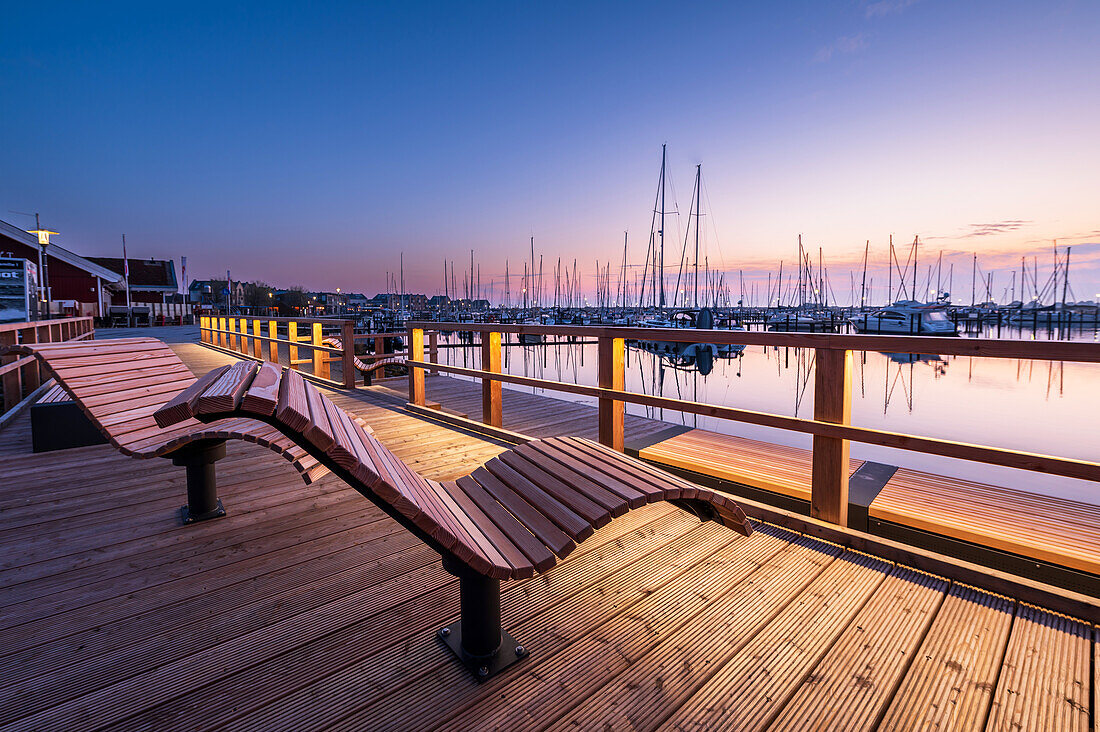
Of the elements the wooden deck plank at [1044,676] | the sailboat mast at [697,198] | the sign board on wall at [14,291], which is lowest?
the wooden deck plank at [1044,676]

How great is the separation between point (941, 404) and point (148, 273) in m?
51.8

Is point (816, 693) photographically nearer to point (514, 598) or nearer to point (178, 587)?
point (514, 598)

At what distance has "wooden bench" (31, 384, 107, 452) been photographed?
4.11 m

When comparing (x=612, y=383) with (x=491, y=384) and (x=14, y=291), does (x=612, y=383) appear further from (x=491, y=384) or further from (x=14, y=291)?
(x=14, y=291)

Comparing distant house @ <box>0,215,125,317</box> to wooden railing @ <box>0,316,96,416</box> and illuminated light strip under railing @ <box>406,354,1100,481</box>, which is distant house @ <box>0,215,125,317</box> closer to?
wooden railing @ <box>0,316,96,416</box>

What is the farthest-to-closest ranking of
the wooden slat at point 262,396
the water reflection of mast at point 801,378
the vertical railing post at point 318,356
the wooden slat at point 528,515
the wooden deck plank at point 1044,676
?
the water reflection of mast at point 801,378, the vertical railing post at point 318,356, the wooden slat at point 528,515, the wooden deck plank at point 1044,676, the wooden slat at point 262,396

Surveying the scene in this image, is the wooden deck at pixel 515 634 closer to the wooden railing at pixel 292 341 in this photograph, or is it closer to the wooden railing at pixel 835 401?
the wooden railing at pixel 835 401

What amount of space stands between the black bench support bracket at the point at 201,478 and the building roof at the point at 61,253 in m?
25.9

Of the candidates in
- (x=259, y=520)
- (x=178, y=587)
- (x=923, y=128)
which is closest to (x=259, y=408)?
(x=178, y=587)

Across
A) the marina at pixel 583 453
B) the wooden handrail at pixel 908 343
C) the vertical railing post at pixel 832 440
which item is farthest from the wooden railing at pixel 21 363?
the vertical railing post at pixel 832 440

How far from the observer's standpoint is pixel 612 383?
3.50 m

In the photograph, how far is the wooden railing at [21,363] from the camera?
553 centimetres

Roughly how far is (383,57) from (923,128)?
Answer: 25193mm

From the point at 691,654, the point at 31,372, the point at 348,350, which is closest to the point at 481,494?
the point at 691,654
